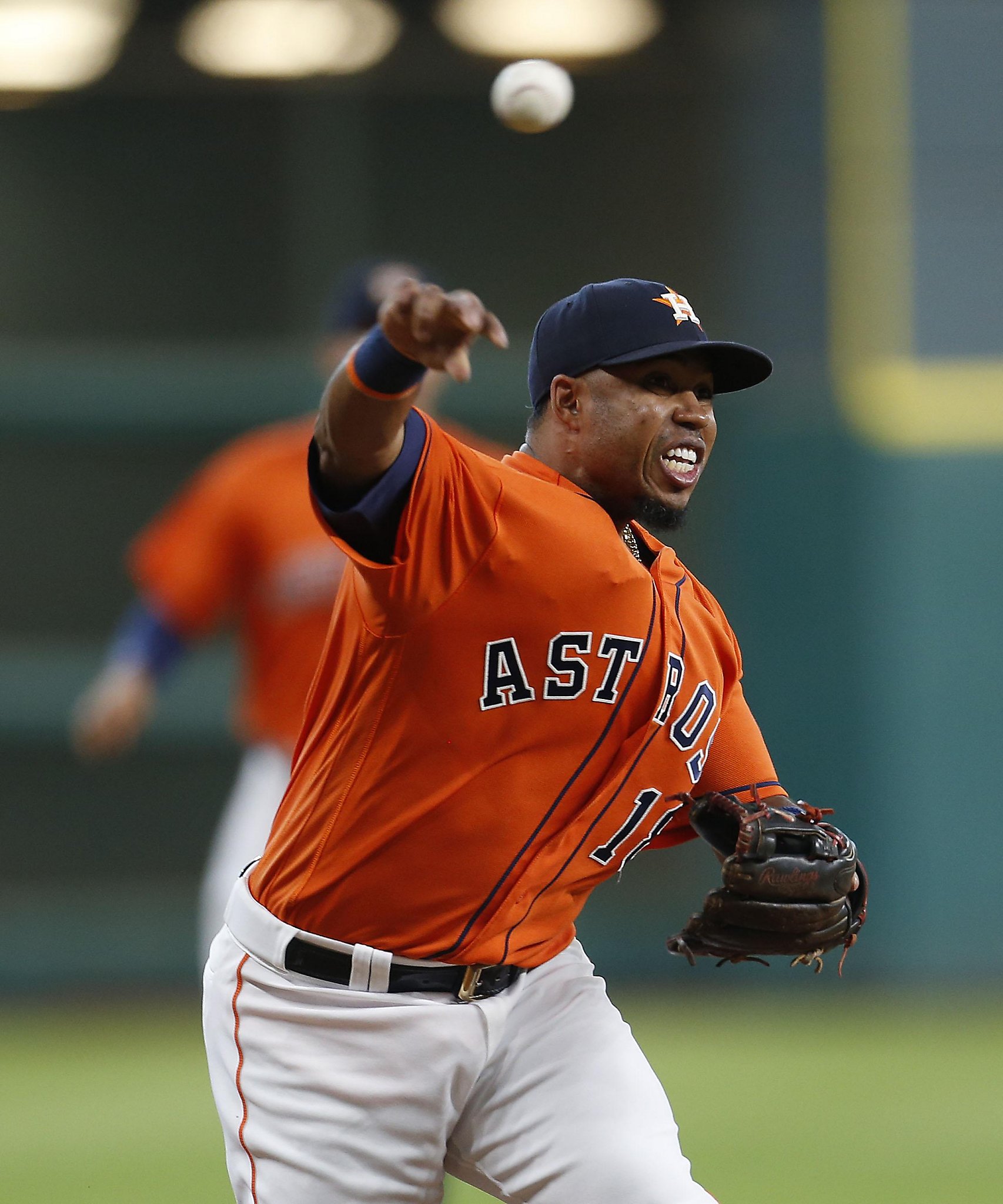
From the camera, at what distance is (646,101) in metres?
9.48

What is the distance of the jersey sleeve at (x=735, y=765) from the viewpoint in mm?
3408

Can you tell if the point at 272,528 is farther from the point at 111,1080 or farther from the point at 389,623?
the point at 389,623

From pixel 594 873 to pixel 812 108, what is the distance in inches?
261

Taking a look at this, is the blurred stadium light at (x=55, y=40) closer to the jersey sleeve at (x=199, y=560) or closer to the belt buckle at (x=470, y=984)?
the jersey sleeve at (x=199, y=560)

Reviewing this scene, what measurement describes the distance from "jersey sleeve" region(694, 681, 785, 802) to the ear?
58 centimetres

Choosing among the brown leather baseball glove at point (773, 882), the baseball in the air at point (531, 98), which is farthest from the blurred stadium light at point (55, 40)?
the brown leather baseball glove at point (773, 882)

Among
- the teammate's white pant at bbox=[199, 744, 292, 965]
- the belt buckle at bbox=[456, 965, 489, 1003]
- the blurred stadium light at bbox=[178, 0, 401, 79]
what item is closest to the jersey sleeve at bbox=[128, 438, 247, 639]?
the teammate's white pant at bbox=[199, 744, 292, 965]

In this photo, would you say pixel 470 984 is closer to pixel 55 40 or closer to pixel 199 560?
pixel 199 560

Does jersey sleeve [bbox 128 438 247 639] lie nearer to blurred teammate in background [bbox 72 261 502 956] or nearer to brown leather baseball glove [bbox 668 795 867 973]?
blurred teammate in background [bbox 72 261 502 956]

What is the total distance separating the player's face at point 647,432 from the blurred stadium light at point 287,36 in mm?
6652

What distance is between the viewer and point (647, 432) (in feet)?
10.4

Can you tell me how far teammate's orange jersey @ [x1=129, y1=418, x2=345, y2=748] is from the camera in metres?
5.77

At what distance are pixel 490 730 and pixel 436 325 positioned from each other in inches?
29.1

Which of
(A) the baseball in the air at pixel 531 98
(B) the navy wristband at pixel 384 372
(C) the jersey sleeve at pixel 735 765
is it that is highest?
(A) the baseball in the air at pixel 531 98
